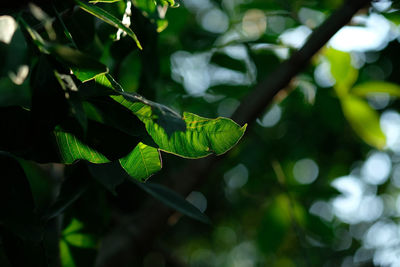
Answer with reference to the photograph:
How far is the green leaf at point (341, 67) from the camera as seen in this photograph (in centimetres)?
90

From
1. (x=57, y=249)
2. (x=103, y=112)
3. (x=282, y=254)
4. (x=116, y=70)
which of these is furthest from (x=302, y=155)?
(x=282, y=254)

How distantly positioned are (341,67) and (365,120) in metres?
0.12

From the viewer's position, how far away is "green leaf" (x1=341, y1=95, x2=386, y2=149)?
2.91ft

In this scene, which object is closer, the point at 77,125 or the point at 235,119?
the point at 77,125

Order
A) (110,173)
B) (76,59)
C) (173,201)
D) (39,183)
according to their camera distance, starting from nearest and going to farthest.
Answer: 1. (76,59)
2. (110,173)
3. (173,201)
4. (39,183)

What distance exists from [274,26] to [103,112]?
3.39 feet

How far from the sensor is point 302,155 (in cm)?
120

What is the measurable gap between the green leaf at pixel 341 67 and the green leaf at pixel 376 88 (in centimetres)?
3

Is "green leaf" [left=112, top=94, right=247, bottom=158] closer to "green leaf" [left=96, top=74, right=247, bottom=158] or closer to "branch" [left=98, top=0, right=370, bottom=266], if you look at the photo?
"green leaf" [left=96, top=74, right=247, bottom=158]

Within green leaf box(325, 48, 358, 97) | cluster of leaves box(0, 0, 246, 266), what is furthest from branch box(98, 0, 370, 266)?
cluster of leaves box(0, 0, 246, 266)

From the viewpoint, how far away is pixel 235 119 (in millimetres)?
786

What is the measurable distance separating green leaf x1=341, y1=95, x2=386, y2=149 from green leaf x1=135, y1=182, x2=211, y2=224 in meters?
0.51

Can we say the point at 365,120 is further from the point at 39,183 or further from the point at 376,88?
the point at 39,183

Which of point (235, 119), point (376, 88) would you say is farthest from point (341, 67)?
point (235, 119)
